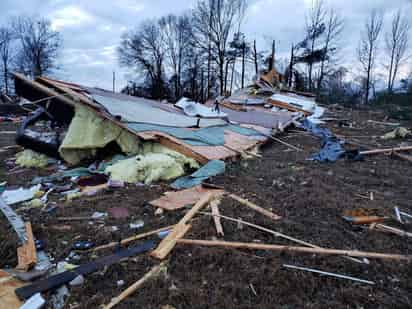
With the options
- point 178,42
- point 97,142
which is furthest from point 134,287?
point 178,42

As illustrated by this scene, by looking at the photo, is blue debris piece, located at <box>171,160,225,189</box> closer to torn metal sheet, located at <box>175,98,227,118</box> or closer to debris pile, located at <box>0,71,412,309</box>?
debris pile, located at <box>0,71,412,309</box>

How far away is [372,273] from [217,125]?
6032 millimetres

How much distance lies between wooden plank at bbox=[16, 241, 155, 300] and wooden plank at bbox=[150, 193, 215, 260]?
0.44 ft

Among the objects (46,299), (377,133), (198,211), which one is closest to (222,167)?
(198,211)

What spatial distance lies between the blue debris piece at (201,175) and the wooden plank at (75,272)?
1759 mm

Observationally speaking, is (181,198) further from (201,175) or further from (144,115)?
(144,115)

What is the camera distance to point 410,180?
4.30m

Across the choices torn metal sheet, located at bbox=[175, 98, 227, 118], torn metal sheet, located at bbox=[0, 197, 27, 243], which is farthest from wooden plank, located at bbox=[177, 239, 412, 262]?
torn metal sheet, located at bbox=[175, 98, 227, 118]

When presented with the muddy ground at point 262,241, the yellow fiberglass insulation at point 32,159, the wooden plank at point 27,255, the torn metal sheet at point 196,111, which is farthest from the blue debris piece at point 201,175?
the torn metal sheet at point 196,111

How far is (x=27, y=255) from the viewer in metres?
2.27

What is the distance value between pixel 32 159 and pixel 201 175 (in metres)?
3.82

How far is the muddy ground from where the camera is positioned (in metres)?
1.83

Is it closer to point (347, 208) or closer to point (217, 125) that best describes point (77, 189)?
point (347, 208)

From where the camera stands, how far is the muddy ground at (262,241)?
6.00 feet
